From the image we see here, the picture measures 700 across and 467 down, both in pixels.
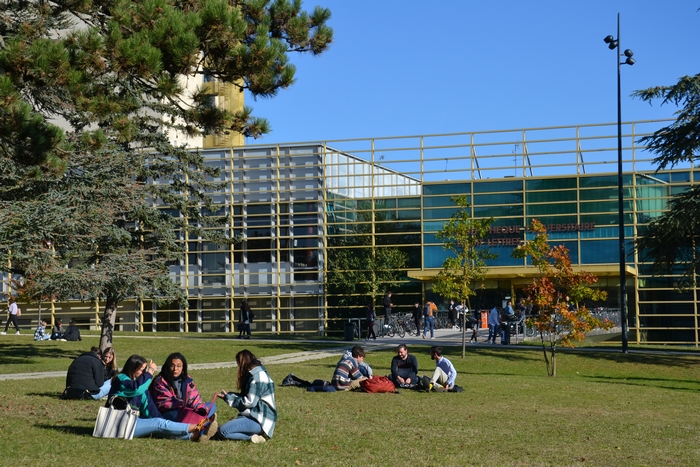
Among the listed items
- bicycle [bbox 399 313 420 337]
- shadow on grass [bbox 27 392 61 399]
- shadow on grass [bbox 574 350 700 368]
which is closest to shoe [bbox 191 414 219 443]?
shadow on grass [bbox 27 392 61 399]

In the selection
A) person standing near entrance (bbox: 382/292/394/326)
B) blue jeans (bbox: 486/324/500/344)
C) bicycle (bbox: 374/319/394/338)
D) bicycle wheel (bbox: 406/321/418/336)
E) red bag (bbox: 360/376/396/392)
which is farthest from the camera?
bicycle wheel (bbox: 406/321/418/336)

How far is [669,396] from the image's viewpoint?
65.0 ft

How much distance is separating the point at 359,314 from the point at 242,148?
12.0 metres

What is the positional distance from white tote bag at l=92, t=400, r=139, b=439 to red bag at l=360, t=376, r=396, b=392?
7.29 m

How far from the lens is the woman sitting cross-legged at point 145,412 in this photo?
11.3m

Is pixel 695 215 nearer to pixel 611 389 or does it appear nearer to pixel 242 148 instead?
pixel 611 389

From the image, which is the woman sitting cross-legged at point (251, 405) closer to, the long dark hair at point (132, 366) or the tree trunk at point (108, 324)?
the long dark hair at point (132, 366)

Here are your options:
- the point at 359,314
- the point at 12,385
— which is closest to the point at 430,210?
the point at 359,314

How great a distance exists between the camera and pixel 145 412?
11602 mm

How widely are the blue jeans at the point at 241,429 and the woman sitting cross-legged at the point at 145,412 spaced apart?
0.14 meters

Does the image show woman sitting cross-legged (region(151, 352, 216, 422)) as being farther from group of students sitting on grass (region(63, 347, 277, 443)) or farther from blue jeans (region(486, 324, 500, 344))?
blue jeans (region(486, 324, 500, 344))

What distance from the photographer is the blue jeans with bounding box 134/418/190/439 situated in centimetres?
1128

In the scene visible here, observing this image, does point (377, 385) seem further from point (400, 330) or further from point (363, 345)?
point (400, 330)

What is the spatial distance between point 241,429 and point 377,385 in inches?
269
